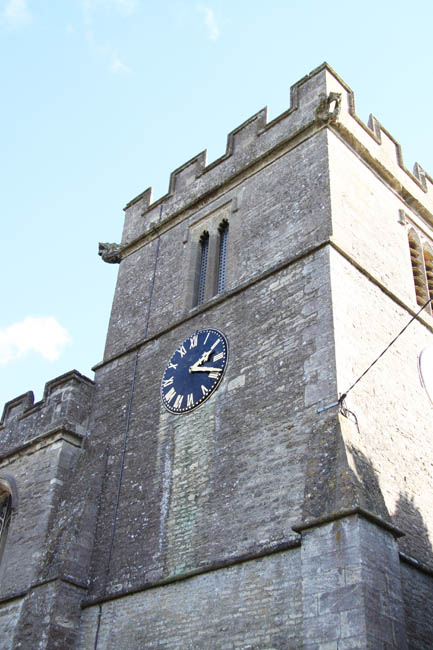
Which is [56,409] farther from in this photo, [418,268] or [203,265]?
[418,268]

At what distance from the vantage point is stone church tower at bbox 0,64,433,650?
9.16 meters

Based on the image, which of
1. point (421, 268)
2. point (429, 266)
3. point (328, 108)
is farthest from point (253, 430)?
point (328, 108)

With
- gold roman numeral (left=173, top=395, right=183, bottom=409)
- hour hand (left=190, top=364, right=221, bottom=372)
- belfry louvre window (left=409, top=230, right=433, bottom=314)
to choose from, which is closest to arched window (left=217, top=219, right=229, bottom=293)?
hour hand (left=190, top=364, right=221, bottom=372)

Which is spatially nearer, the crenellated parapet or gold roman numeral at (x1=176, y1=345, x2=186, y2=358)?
gold roman numeral at (x1=176, y1=345, x2=186, y2=358)

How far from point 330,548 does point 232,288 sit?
6.19 meters

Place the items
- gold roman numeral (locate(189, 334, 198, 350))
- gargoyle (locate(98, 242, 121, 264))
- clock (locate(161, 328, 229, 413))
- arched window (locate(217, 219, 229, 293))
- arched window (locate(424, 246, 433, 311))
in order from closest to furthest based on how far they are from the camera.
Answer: clock (locate(161, 328, 229, 413)) < gold roman numeral (locate(189, 334, 198, 350)) < arched window (locate(217, 219, 229, 293)) < arched window (locate(424, 246, 433, 311)) < gargoyle (locate(98, 242, 121, 264))

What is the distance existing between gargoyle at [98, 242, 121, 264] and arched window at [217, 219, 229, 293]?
3509mm

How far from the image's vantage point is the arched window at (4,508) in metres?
14.6

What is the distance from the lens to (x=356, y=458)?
959 cm

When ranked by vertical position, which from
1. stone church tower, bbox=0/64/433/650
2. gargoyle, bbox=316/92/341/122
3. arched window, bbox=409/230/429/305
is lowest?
stone church tower, bbox=0/64/433/650

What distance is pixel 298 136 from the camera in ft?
48.7

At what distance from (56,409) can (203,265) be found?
4.33m

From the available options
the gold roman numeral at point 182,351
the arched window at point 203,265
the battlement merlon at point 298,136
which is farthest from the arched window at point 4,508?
the battlement merlon at point 298,136

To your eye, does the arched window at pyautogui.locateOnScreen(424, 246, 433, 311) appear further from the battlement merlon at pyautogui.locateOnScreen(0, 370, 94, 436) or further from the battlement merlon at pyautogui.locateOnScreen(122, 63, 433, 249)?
the battlement merlon at pyautogui.locateOnScreen(0, 370, 94, 436)
